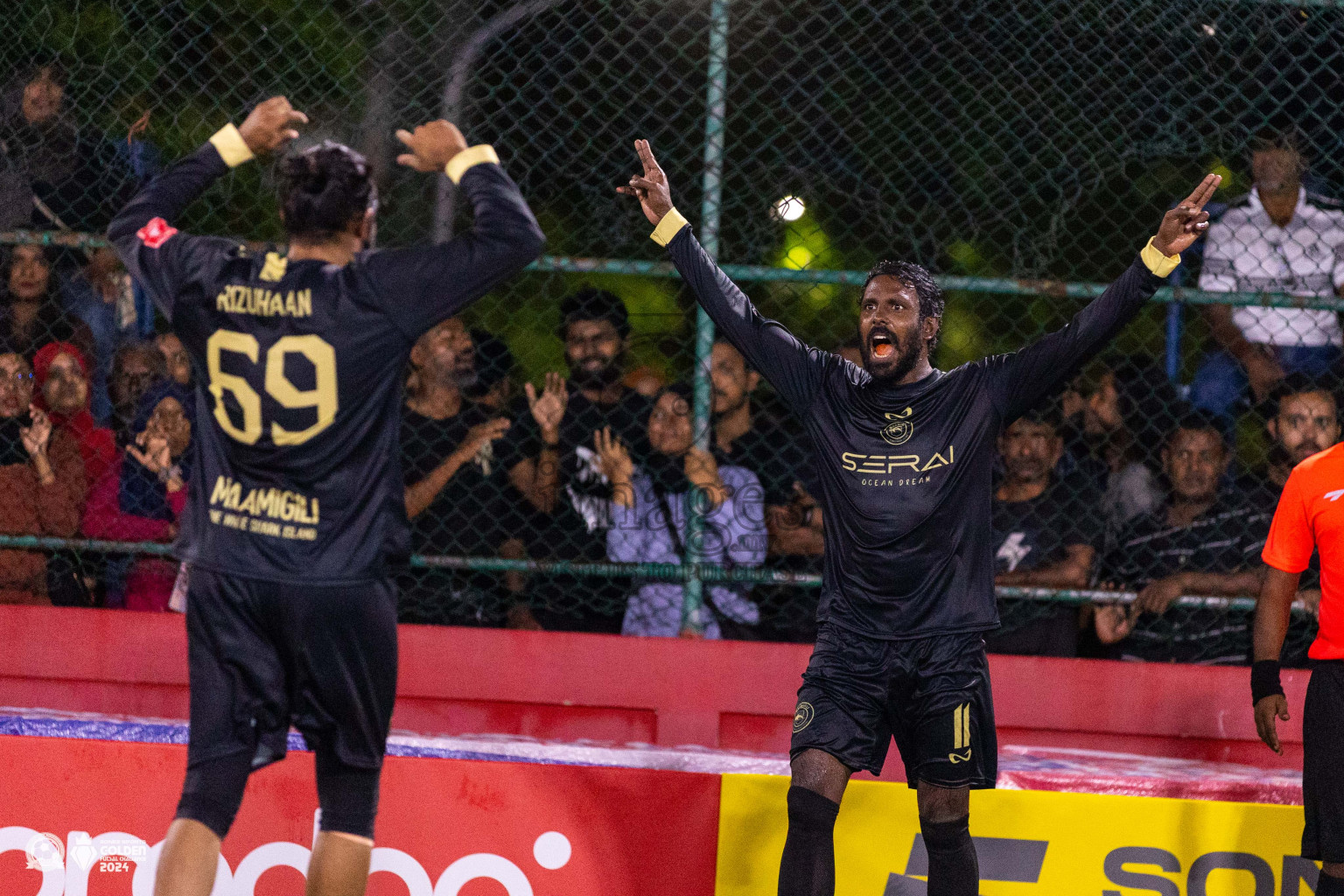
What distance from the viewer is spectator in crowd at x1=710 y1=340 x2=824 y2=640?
16.6ft

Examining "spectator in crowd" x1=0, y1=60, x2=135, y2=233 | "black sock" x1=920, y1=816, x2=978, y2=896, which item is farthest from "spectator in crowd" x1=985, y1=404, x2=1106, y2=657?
"spectator in crowd" x1=0, y1=60, x2=135, y2=233

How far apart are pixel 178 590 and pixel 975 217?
12.7 ft

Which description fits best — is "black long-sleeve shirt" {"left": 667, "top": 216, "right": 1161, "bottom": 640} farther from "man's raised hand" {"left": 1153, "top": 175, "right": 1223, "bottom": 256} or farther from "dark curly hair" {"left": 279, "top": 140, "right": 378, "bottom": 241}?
"dark curly hair" {"left": 279, "top": 140, "right": 378, "bottom": 241}

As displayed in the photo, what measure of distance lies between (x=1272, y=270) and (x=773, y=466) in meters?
2.20

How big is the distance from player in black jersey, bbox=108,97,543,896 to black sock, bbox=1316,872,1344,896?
106 inches

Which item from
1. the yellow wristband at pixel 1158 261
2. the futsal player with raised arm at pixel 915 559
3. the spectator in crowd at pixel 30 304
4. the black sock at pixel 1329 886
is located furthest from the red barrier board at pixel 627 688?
the yellow wristband at pixel 1158 261

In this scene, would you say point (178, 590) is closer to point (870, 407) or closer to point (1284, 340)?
point (870, 407)

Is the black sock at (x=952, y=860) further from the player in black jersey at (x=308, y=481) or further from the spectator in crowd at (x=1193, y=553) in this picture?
the spectator in crowd at (x=1193, y=553)

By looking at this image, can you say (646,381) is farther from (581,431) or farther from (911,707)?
(911,707)

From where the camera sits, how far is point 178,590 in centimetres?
505

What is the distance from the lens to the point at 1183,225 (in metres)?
3.47

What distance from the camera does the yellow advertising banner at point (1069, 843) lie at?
4113mm

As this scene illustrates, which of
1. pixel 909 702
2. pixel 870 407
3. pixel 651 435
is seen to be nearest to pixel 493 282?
pixel 870 407

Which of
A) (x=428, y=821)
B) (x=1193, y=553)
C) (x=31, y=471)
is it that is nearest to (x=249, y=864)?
(x=428, y=821)
